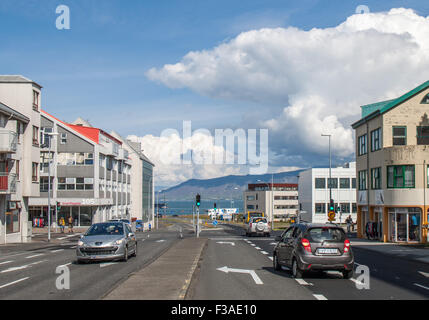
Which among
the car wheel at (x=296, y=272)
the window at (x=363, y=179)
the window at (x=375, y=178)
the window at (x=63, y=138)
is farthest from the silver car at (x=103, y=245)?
the window at (x=63, y=138)

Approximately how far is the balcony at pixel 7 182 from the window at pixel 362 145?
1097 inches

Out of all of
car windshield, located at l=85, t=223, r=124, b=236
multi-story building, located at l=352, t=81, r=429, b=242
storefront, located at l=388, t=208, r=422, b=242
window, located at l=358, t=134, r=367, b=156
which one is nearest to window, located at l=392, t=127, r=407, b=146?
multi-story building, located at l=352, t=81, r=429, b=242

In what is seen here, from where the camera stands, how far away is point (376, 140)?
41.9 m

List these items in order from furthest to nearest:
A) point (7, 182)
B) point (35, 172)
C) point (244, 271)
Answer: point (35, 172), point (7, 182), point (244, 271)

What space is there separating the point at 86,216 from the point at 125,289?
55557 millimetres

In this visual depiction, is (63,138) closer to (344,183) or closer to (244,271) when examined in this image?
(344,183)

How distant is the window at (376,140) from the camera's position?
135 feet

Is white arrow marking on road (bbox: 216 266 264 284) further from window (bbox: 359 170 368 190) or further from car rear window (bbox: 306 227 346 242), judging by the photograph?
window (bbox: 359 170 368 190)

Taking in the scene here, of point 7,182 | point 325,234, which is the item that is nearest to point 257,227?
point 7,182

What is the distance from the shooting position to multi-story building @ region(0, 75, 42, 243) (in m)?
38.7

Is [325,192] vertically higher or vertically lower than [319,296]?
higher

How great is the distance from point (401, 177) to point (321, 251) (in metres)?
25.5

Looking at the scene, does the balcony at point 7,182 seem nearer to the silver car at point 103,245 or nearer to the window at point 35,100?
the window at point 35,100

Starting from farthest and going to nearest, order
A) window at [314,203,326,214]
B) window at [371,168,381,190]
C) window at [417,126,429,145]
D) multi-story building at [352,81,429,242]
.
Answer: window at [314,203,326,214] → window at [371,168,381,190] → window at [417,126,429,145] → multi-story building at [352,81,429,242]
